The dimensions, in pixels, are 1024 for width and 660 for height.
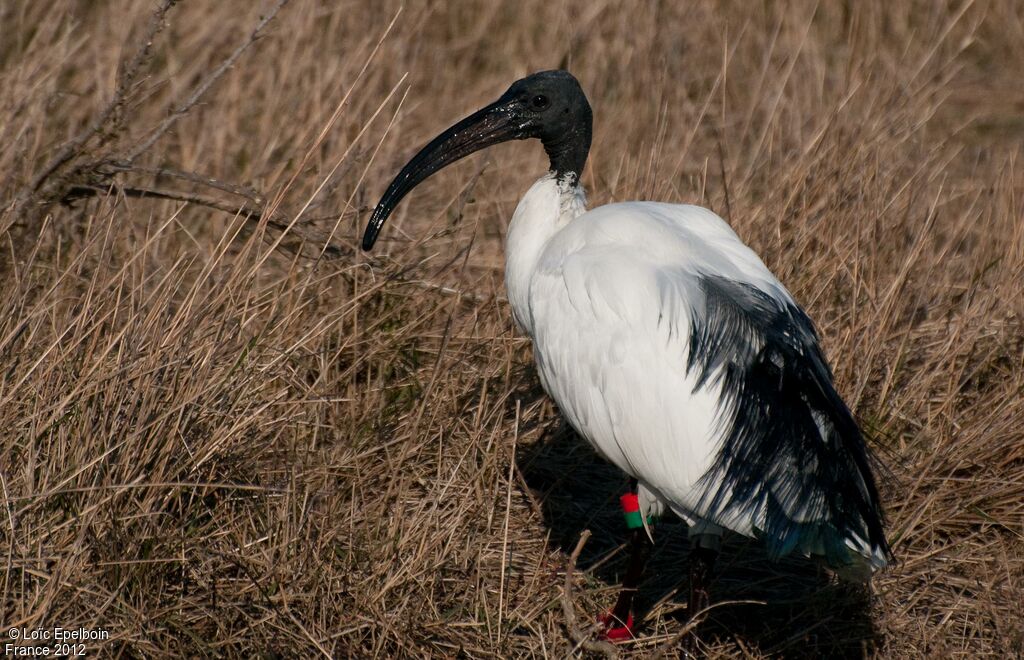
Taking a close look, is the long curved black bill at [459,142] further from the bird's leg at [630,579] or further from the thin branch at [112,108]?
the bird's leg at [630,579]

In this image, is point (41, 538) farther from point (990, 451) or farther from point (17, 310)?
point (990, 451)

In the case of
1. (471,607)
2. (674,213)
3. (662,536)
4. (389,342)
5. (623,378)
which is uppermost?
(674,213)

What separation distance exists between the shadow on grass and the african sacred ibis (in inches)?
12.6

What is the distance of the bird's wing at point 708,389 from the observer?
3.21 metres

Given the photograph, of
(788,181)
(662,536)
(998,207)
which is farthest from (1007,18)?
(662,536)

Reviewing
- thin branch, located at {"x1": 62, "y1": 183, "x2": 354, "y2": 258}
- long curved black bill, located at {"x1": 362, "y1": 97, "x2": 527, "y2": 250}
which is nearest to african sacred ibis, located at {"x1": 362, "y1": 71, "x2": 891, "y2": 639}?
long curved black bill, located at {"x1": 362, "y1": 97, "x2": 527, "y2": 250}

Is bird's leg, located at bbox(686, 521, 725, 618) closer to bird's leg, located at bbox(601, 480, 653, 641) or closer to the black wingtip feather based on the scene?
bird's leg, located at bbox(601, 480, 653, 641)

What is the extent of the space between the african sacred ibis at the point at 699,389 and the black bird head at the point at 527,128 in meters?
0.33

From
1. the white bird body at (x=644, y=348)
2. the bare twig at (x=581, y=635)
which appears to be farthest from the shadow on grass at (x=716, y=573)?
the white bird body at (x=644, y=348)

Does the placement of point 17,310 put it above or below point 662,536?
above

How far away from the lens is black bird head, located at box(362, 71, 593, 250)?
3.77 m

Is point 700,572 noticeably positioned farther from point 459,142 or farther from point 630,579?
point 459,142

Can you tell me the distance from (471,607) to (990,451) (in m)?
1.88

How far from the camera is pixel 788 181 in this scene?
16.2 ft
